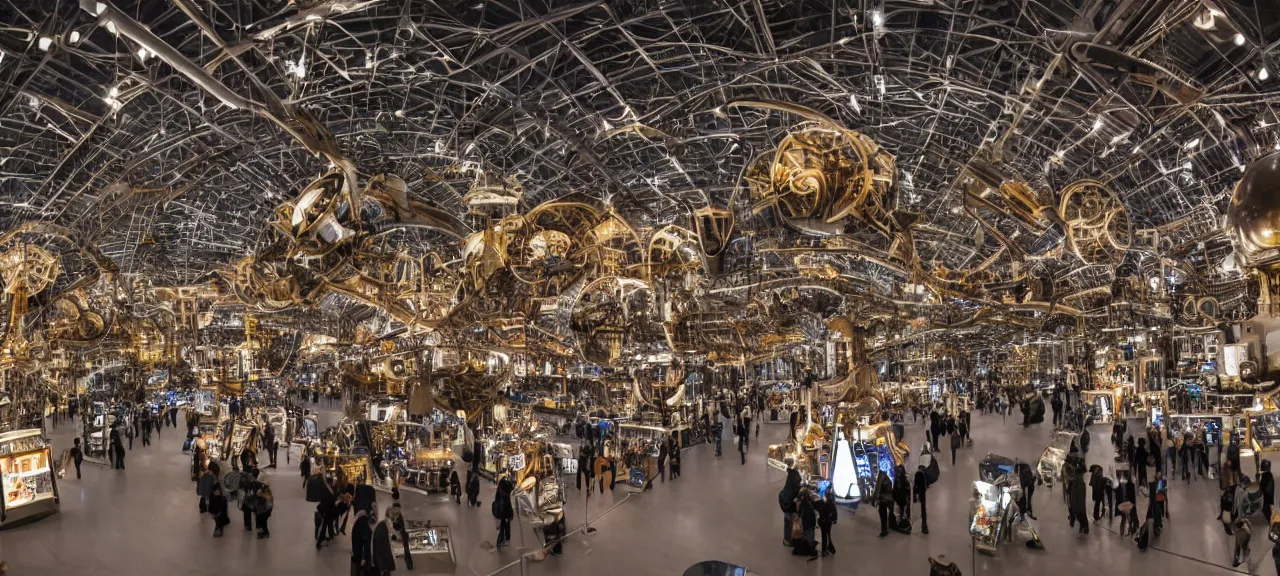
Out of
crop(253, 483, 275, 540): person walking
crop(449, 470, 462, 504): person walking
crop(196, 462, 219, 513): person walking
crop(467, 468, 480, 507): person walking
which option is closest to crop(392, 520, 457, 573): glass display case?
crop(253, 483, 275, 540): person walking

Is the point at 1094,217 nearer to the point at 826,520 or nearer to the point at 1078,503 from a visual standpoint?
the point at 1078,503

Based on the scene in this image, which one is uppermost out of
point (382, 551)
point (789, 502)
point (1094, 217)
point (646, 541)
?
point (1094, 217)

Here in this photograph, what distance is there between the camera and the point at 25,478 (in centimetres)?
1379

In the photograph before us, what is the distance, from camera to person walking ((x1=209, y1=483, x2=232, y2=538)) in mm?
12961

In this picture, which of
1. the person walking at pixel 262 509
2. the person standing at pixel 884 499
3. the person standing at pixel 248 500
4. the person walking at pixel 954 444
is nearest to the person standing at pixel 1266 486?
the person standing at pixel 884 499

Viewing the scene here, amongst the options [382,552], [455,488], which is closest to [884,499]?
[382,552]

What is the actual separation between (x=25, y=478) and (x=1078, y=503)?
50.3ft

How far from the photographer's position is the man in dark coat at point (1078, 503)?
Result: 1259 centimetres

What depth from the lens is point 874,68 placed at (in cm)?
1459

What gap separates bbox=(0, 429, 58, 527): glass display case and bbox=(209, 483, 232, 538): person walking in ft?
9.73

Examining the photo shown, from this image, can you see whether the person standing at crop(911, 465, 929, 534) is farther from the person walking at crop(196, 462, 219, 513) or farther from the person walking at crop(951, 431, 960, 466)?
the person walking at crop(196, 462, 219, 513)

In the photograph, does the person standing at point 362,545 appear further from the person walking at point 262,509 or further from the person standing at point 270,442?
the person standing at point 270,442

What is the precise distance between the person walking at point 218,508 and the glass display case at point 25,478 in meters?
2.97

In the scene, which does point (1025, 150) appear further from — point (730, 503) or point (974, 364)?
point (974, 364)
